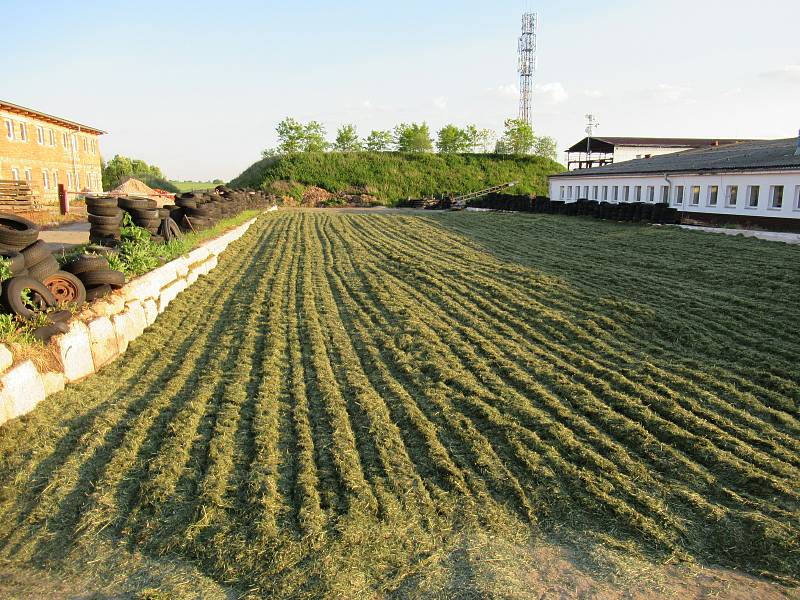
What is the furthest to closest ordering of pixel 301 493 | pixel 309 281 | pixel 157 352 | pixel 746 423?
pixel 309 281 → pixel 157 352 → pixel 746 423 → pixel 301 493

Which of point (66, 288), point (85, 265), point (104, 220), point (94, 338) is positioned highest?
point (104, 220)

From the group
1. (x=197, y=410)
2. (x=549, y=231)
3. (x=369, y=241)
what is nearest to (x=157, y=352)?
(x=197, y=410)

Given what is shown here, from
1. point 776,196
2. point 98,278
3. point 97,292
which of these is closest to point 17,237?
point 98,278

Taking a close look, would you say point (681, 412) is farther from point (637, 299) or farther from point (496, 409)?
point (637, 299)

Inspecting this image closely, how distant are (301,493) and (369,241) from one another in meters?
16.7

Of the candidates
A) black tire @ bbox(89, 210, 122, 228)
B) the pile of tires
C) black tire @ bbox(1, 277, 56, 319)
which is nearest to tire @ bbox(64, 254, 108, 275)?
black tire @ bbox(1, 277, 56, 319)

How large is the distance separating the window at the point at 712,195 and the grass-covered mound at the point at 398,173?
30.2 metres

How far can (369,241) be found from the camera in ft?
69.8

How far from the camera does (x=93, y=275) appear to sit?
953 centimetres

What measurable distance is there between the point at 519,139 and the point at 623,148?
18.3 meters

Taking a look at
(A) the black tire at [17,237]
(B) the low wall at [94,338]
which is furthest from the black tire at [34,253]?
(B) the low wall at [94,338]

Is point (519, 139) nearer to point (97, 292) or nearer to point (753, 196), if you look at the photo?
point (753, 196)

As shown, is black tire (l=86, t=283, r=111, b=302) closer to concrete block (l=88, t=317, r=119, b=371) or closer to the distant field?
concrete block (l=88, t=317, r=119, b=371)

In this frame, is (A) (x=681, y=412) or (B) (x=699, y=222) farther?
(B) (x=699, y=222)
